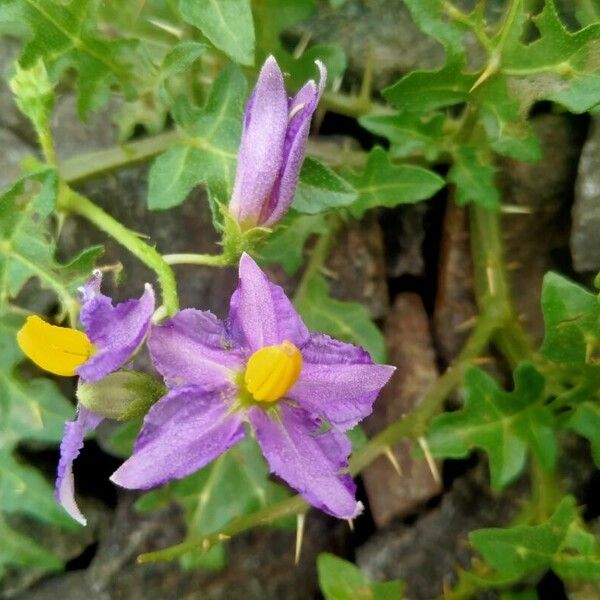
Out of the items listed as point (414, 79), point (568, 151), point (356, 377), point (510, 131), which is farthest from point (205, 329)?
point (568, 151)

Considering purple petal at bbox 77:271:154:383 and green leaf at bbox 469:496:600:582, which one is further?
green leaf at bbox 469:496:600:582

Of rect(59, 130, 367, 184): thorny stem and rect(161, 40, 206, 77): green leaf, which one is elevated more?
rect(161, 40, 206, 77): green leaf

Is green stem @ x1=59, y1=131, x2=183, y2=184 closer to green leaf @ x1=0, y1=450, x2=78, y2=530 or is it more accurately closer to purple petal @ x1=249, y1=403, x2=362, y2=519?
green leaf @ x1=0, y1=450, x2=78, y2=530

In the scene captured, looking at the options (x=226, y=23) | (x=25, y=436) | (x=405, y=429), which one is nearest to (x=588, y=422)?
(x=405, y=429)

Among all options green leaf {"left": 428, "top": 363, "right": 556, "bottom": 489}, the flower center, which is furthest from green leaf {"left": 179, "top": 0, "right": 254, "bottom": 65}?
green leaf {"left": 428, "top": 363, "right": 556, "bottom": 489}

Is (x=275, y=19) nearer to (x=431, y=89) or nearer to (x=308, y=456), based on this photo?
(x=431, y=89)

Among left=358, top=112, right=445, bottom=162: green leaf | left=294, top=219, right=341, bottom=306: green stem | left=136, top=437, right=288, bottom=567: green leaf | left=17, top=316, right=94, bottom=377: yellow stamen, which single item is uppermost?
left=358, top=112, right=445, bottom=162: green leaf
